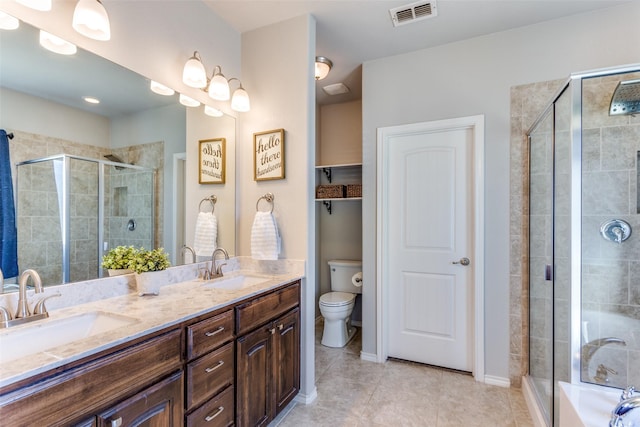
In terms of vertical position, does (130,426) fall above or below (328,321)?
above

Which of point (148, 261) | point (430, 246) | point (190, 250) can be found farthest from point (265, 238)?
point (430, 246)

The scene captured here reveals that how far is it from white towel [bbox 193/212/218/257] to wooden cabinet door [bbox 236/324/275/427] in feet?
2.35

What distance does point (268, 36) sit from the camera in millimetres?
2236

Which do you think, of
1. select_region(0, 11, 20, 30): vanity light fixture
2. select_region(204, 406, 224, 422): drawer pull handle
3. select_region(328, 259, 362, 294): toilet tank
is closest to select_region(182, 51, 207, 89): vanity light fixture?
select_region(0, 11, 20, 30): vanity light fixture

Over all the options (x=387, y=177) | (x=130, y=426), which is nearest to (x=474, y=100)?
(x=387, y=177)

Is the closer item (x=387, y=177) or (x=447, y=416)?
(x=447, y=416)

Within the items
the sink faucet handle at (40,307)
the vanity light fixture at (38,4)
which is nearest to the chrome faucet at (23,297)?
the sink faucet handle at (40,307)

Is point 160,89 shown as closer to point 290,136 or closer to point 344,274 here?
point 290,136

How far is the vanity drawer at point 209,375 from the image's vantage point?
1.24 metres

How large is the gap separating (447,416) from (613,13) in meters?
2.83

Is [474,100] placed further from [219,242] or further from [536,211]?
[219,242]

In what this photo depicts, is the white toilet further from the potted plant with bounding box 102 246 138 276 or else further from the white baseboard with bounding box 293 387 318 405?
the potted plant with bounding box 102 246 138 276

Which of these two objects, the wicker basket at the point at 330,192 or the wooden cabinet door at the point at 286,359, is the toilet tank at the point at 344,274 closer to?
the wicker basket at the point at 330,192

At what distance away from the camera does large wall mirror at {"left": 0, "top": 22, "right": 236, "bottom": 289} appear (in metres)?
1.24
